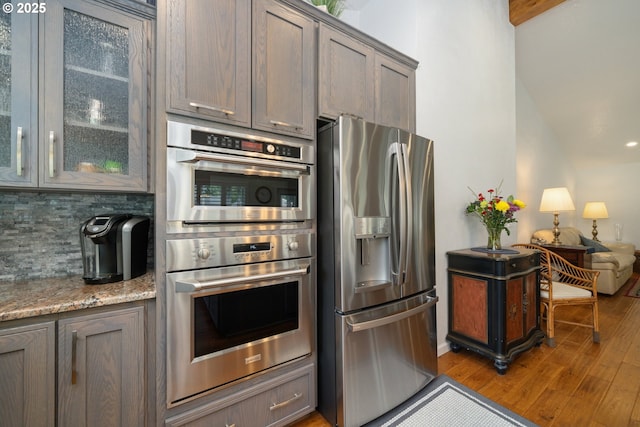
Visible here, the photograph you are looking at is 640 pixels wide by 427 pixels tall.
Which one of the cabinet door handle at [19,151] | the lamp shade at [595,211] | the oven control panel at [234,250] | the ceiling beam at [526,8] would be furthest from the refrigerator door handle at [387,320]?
the lamp shade at [595,211]

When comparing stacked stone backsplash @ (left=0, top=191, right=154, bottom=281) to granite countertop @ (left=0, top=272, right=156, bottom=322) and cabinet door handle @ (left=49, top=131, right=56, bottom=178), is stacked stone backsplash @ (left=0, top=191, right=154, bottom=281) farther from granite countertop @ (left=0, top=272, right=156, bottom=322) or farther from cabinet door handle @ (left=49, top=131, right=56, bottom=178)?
cabinet door handle @ (left=49, top=131, right=56, bottom=178)

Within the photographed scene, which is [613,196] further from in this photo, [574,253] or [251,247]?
[251,247]

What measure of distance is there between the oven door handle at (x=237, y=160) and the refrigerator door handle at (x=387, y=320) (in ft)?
2.96

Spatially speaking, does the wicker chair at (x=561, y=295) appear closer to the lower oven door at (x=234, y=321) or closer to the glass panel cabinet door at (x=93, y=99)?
the lower oven door at (x=234, y=321)

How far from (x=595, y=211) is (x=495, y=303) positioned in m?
5.45

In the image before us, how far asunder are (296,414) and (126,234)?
1.32 metres

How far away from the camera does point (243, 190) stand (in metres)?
1.33

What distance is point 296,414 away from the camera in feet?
4.83

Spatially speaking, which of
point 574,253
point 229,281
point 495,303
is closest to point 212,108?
point 229,281

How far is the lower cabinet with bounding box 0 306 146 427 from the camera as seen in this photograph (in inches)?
36.1

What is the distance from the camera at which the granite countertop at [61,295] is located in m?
0.94

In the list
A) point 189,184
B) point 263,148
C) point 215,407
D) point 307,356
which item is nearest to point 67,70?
point 189,184

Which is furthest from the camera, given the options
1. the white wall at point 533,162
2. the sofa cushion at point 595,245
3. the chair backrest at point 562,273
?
the sofa cushion at point 595,245

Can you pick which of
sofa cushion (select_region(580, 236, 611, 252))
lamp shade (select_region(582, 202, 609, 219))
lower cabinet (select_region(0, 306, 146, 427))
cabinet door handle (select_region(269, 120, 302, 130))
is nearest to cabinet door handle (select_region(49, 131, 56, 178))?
lower cabinet (select_region(0, 306, 146, 427))
